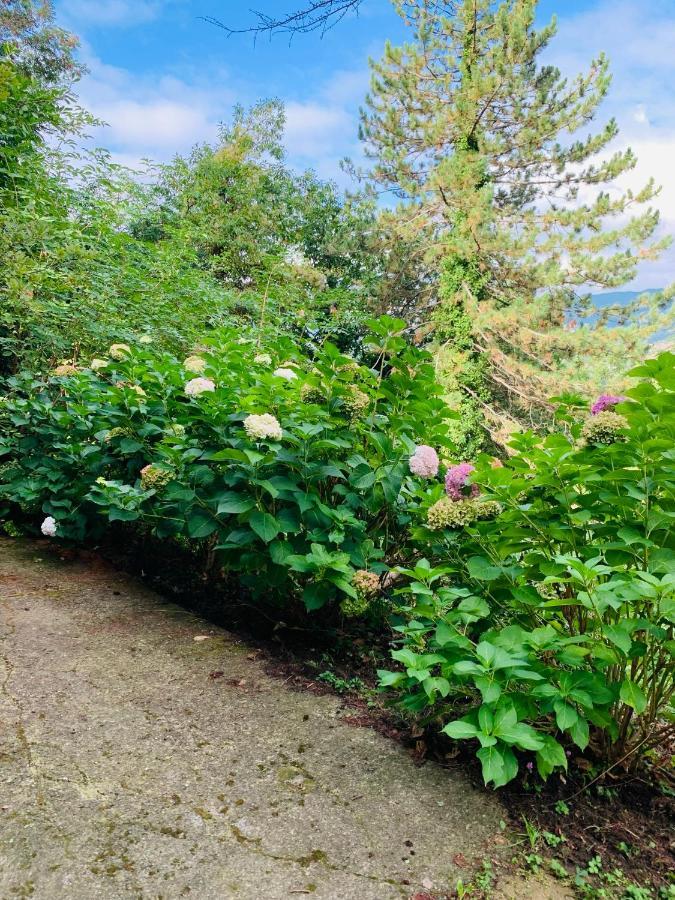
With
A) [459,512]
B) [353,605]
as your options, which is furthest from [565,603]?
[353,605]

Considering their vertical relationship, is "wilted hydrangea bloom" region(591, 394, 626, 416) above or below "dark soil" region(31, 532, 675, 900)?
above

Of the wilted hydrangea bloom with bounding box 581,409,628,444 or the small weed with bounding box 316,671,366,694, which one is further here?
the small weed with bounding box 316,671,366,694

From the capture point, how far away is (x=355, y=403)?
2.05 metres

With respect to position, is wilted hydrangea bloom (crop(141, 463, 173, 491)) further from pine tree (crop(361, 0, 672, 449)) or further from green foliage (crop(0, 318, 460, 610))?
pine tree (crop(361, 0, 672, 449))

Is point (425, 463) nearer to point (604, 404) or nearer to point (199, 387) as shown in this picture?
point (604, 404)

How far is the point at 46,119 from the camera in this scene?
175 inches

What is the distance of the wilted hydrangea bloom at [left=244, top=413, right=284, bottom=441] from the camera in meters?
1.86

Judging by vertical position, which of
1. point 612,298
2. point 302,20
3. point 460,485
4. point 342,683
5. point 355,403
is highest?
point 612,298

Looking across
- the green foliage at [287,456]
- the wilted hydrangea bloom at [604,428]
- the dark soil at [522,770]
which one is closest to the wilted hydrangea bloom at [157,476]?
the green foliage at [287,456]

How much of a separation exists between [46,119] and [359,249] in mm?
13025

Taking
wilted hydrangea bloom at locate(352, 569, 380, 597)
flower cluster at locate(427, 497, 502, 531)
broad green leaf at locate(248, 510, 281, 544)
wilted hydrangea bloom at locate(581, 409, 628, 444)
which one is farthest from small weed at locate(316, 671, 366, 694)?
wilted hydrangea bloom at locate(581, 409, 628, 444)

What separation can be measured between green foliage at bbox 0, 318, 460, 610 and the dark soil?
9.4 inches

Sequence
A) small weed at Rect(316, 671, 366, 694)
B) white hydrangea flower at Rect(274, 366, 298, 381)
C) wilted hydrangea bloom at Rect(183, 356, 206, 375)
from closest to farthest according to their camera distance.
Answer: small weed at Rect(316, 671, 366, 694) < white hydrangea flower at Rect(274, 366, 298, 381) < wilted hydrangea bloom at Rect(183, 356, 206, 375)

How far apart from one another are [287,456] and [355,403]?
1.05 ft
